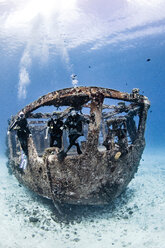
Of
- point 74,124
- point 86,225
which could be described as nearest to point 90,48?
point 74,124

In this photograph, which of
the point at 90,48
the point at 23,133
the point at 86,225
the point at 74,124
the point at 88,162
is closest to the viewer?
the point at 88,162

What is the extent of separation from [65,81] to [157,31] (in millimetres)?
75541

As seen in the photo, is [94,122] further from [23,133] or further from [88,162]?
[23,133]

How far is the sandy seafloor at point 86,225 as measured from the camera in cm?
498

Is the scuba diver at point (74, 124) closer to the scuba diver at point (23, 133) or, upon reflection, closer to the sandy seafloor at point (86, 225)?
the scuba diver at point (23, 133)

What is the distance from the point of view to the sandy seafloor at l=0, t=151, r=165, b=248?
498cm

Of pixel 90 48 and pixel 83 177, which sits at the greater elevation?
pixel 90 48

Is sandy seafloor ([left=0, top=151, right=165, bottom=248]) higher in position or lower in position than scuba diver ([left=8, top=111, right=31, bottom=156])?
lower

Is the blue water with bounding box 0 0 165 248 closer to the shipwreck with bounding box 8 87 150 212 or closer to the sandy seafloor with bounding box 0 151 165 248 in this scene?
the sandy seafloor with bounding box 0 151 165 248

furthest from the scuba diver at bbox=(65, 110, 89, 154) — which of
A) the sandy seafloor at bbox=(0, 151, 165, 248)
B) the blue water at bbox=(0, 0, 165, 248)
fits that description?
the blue water at bbox=(0, 0, 165, 248)

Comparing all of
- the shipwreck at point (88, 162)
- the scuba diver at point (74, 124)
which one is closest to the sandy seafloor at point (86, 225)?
the shipwreck at point (88, 162)

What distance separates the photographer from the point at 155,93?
15500cm

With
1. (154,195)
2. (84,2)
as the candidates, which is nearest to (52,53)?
(84,2)

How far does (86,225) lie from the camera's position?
581 cm
